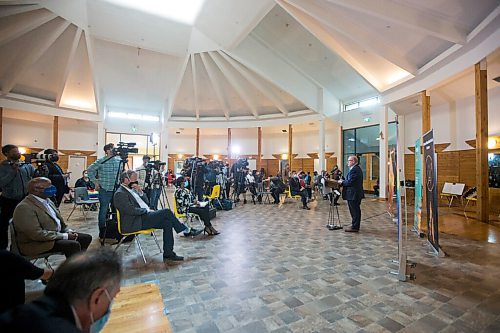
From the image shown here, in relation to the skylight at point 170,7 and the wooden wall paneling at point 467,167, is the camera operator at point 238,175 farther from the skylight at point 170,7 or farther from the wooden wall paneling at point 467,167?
the wooden wall paneling at point 467,167

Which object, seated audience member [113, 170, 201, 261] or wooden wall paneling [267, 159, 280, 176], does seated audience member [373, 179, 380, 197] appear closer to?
wooden wall paneling [267, 159, 280, 176]

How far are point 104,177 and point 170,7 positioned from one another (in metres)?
8.31

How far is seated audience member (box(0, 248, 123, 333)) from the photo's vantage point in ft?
2.15

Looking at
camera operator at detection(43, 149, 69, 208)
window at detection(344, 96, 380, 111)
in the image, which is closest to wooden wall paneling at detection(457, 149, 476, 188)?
window at detection(344, 96, 380, 111)

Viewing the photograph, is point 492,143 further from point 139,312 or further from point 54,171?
point 54,171

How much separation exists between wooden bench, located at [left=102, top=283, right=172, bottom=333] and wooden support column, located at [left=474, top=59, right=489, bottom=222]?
7414mm

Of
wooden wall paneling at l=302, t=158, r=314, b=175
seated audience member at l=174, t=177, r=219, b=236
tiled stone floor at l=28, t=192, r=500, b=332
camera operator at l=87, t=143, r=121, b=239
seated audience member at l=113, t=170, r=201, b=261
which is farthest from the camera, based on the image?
wooden wall paneling at l=302, t=158, r=314, b=175

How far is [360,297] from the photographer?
2.35 metres

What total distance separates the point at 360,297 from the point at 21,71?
14.6m

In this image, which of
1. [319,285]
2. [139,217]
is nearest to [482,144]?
[319,285]

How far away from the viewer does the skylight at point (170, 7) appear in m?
9.11

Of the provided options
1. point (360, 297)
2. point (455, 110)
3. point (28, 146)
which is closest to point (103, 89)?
point (28, 146)

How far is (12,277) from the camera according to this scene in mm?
1405

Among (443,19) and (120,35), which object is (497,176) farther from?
(120,35)
